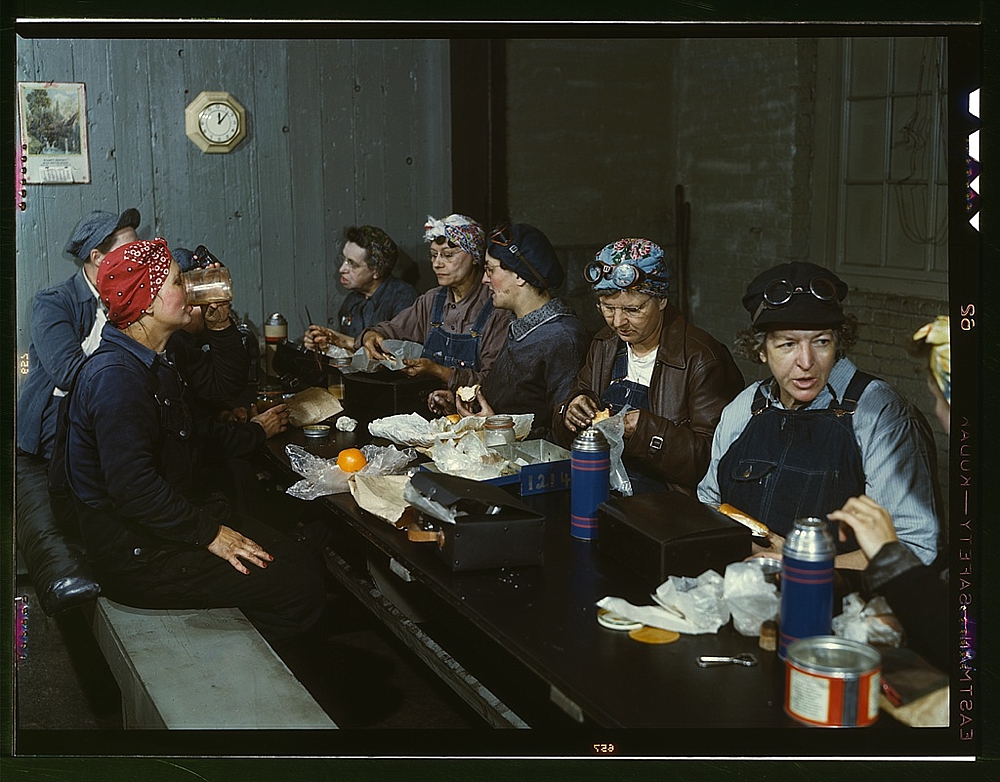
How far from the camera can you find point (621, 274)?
2975 mm

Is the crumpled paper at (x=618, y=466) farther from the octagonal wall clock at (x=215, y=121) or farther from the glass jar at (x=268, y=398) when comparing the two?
the octagonal wall clock at (x=215, y=121)

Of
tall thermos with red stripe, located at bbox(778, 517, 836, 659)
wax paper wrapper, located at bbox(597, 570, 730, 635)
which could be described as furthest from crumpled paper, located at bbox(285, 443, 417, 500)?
tall thermos with red stripe, located at bbox(778, 517, 836, 659)

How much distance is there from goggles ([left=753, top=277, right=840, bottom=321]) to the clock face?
1584mm

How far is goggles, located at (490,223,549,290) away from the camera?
10.9ft

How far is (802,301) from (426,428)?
49.7 inches

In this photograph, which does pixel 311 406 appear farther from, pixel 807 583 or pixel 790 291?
pixel 807 583

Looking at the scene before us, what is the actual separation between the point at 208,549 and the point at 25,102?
4.29ft

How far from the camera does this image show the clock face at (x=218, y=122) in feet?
9.45

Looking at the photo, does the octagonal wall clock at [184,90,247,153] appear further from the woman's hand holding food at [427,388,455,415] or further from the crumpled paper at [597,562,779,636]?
the crumpled paper at [597,562,779,636]

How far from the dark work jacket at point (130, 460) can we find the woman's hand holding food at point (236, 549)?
2 cm

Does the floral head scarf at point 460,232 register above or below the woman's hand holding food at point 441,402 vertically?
above

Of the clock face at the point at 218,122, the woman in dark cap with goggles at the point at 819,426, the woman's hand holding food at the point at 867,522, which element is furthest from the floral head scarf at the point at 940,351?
the clock face at the point at 218,122

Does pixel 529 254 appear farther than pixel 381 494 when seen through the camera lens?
Yes

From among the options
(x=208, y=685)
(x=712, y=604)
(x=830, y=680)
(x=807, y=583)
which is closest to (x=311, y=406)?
(x=208, y=685)
